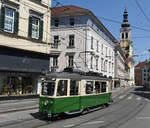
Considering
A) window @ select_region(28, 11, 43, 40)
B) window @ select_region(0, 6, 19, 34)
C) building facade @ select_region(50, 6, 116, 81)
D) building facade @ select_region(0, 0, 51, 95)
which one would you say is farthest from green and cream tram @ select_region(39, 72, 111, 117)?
building facade @ select_region(50, 6, 116, 81)

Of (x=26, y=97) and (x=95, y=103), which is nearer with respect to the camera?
(x=95, y=103)

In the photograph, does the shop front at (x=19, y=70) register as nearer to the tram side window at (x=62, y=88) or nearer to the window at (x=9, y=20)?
the window at (x=9, y=20)

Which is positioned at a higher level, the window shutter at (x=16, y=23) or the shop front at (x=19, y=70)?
the window shutter at (x=16, y=23)

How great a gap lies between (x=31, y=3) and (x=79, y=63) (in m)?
15.2

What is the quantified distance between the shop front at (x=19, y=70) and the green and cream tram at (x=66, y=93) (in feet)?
18.0

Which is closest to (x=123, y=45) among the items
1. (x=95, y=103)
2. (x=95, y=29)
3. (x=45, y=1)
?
(x=95, y=29)

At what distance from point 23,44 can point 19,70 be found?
2.42 meters

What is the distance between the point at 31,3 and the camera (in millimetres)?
19906

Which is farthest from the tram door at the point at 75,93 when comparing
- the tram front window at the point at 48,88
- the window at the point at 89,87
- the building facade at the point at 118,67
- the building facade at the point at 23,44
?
the building facade at the point at 118,67

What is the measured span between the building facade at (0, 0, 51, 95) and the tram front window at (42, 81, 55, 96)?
19.4 feet

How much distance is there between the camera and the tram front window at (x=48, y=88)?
1104cm

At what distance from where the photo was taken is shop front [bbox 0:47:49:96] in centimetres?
1722

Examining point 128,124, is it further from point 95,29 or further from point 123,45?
point 123,45

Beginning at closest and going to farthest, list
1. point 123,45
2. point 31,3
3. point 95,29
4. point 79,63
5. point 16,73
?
point 16,73
point 31,3
point 79,63
point 95,29
point 123,45
